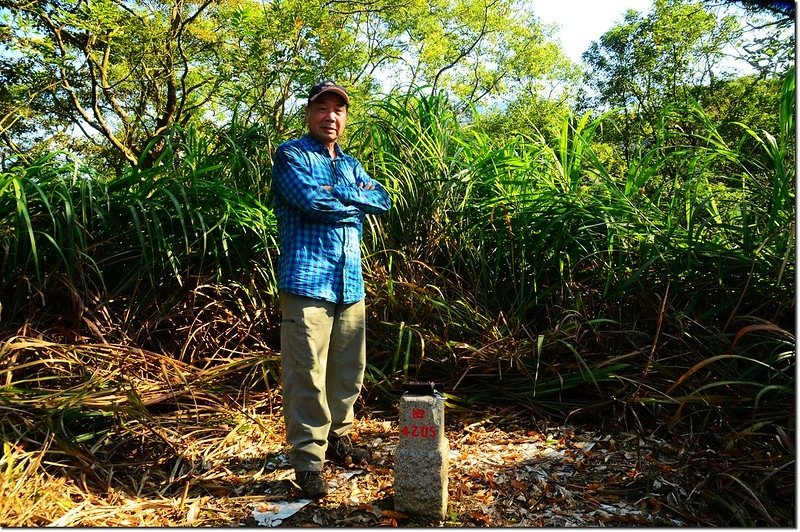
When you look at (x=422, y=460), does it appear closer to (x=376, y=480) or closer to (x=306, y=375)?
(x=376, y=480)

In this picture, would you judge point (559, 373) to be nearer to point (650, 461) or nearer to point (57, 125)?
point (650, 461)

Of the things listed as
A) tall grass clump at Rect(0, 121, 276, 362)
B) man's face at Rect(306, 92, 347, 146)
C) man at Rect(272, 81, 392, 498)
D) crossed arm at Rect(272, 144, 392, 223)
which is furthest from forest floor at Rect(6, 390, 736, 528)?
man's face at Rect(306, 92, 347, 146)

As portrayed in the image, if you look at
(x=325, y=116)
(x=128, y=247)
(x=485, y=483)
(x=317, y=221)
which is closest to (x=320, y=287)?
(x=317, y=221)

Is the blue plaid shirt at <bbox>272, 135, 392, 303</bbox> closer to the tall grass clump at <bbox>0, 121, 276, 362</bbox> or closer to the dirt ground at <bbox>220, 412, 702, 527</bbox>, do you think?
the dirt ground at <bbox>220, 412, 702, 527</bbox>

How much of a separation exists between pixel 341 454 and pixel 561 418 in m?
0.99

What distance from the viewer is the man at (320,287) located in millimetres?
1979

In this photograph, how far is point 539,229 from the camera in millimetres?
3016

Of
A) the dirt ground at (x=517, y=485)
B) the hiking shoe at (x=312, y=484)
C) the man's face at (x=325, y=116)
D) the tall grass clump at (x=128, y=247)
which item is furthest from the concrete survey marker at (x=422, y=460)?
the tall grass clump at (x=128, y=247)

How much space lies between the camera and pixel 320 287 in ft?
6.63

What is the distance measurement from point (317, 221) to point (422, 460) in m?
0.91

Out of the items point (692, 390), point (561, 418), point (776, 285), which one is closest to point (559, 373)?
point (561, 418)

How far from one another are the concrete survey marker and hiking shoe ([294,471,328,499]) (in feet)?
0.96

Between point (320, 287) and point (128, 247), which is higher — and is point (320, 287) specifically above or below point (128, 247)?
below

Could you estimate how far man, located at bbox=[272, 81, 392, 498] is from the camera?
1.98 metres
